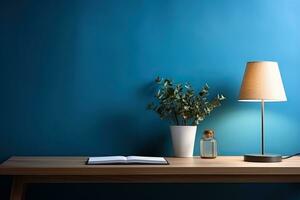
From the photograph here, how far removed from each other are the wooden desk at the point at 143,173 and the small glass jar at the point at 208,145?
0.30 meters

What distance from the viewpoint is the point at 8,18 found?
96.1 inches

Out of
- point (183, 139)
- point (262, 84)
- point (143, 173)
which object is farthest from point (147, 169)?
point (262, 84)

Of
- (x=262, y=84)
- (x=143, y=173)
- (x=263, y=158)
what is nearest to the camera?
(x=143, y=173)

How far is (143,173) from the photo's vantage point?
189 centimetres

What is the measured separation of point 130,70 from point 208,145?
1.84 ft

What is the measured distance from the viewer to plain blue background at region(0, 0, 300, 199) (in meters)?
2.44

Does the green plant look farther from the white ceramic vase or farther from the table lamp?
the table lamp

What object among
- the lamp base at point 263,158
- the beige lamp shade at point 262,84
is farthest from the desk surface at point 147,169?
the beige lamp shade at point 262,84

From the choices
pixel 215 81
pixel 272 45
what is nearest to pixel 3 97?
pixel 215 81

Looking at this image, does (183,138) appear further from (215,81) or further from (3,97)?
(3,97)
